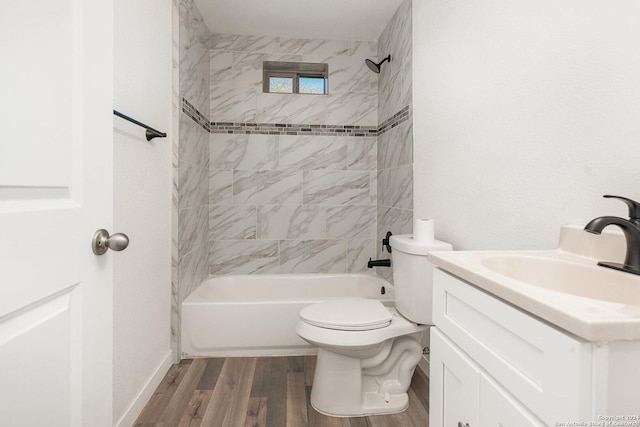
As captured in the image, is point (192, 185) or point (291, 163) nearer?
point (192, 185)

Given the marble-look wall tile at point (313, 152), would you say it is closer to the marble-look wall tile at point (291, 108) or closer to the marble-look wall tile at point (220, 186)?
the marble-look wall tile at point (291, 108)

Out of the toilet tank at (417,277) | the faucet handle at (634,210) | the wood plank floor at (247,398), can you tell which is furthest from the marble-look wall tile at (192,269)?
the faucet handle at (634,210)

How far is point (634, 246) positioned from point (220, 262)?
2.83 m

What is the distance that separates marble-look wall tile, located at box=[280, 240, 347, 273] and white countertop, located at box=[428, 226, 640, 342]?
2.22 meters

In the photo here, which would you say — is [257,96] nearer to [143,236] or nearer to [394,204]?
[394,204]

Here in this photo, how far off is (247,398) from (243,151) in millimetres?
1972

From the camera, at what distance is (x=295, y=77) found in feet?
10.8

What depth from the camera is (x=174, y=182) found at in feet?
7.37

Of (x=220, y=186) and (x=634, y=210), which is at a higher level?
(x=220, y=186)

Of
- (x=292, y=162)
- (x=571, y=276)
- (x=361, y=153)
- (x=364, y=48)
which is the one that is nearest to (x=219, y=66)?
(x=292, y=162)

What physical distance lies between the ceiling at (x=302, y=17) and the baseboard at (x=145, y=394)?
94.9 inches

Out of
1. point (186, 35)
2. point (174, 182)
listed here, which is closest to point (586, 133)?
point (174, 182)

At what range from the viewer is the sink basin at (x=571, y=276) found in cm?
82

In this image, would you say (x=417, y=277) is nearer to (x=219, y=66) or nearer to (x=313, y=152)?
(x=313, y=152)
